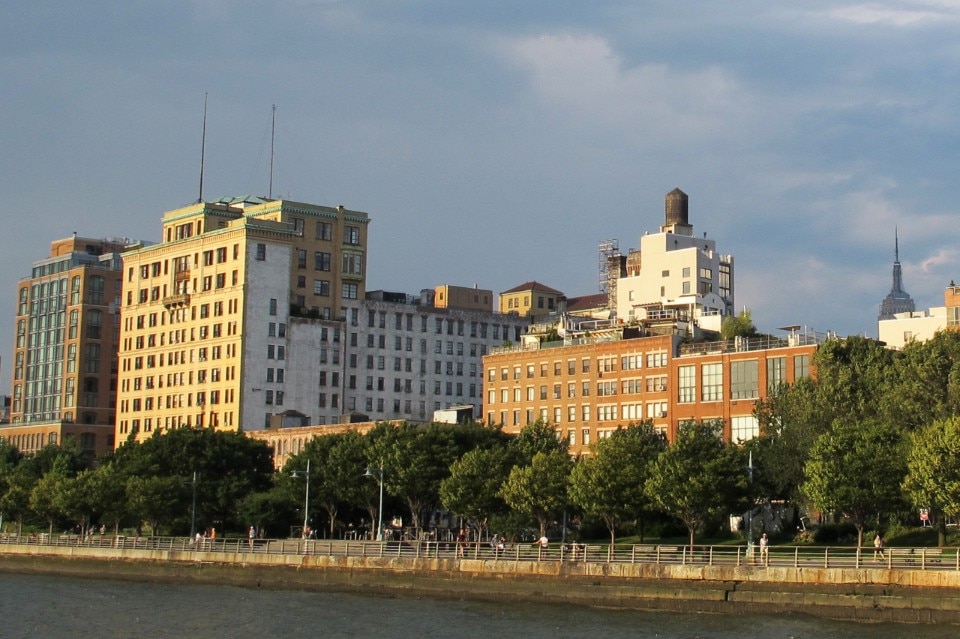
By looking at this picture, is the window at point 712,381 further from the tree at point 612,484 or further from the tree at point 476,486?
the tree at point 612,484

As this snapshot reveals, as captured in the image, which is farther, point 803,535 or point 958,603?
point 803,535

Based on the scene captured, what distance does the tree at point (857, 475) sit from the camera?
102 meters

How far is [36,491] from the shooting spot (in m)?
159

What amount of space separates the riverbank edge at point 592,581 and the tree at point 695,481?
11516 millimetres

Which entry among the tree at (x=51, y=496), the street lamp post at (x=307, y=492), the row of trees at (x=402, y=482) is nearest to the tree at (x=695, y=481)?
the row of trees at (x=402, y=482)

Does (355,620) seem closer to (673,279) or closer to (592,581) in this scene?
(592,581)

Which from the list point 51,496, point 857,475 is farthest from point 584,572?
point 51,496

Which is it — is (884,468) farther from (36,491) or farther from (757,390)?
(36,491)

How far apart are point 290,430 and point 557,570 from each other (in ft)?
286

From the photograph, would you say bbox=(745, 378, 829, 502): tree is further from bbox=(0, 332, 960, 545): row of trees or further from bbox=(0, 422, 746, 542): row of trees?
bbox=(0, 422, 746, 542): row of trees

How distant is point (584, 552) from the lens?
102m

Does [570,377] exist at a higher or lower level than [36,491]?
higher

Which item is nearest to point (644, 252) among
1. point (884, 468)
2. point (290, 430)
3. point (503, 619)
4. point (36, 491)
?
point (290, 430)

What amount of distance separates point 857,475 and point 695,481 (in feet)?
36.0
